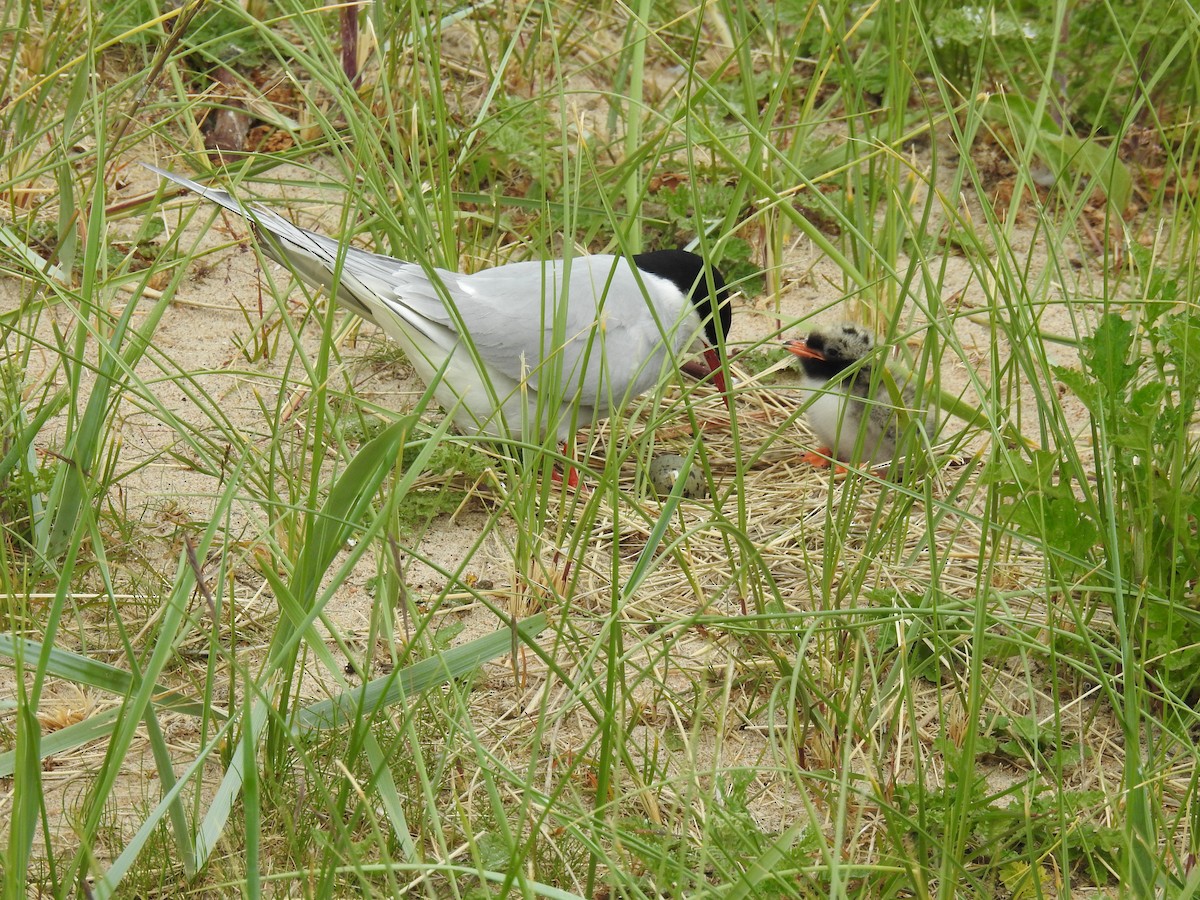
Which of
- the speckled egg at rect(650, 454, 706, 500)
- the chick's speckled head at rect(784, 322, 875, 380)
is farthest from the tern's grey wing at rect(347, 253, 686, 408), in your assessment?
the chick's speckled head at rect(784, 322, 875, 380)

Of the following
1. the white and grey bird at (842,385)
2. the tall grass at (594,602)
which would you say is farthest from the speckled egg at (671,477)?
the white and grey bird at (842,385)

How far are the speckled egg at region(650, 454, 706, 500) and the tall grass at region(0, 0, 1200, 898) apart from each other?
0.16 ft

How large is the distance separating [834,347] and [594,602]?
3.57ft

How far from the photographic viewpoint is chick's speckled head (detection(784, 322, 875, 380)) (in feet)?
11.3

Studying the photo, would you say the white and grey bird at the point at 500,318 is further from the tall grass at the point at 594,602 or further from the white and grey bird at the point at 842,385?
the white and grey bird at the point at 842,385

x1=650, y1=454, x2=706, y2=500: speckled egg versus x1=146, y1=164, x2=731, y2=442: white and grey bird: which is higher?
x1=146, y1=164, x2=731, y2=442: white and grey bird

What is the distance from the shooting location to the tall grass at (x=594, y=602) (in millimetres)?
1800

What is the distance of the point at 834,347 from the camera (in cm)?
345

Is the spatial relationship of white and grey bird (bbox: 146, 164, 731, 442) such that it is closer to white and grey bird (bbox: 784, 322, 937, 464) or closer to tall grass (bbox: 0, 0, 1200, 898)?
tall grass (bbox: 0, 0, 1200, 898)

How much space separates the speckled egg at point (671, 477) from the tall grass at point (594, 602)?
5 centimetres

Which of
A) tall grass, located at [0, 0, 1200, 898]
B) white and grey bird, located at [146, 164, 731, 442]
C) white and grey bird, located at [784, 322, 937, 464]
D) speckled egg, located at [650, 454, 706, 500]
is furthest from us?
white and grey bird, located at [784, 322, 937, 464]

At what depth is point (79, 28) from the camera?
3623 millimetres

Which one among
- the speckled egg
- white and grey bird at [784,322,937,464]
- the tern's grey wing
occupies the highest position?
the tern's grey wing

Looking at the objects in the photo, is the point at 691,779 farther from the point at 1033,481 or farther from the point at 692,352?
the point at 692,352
